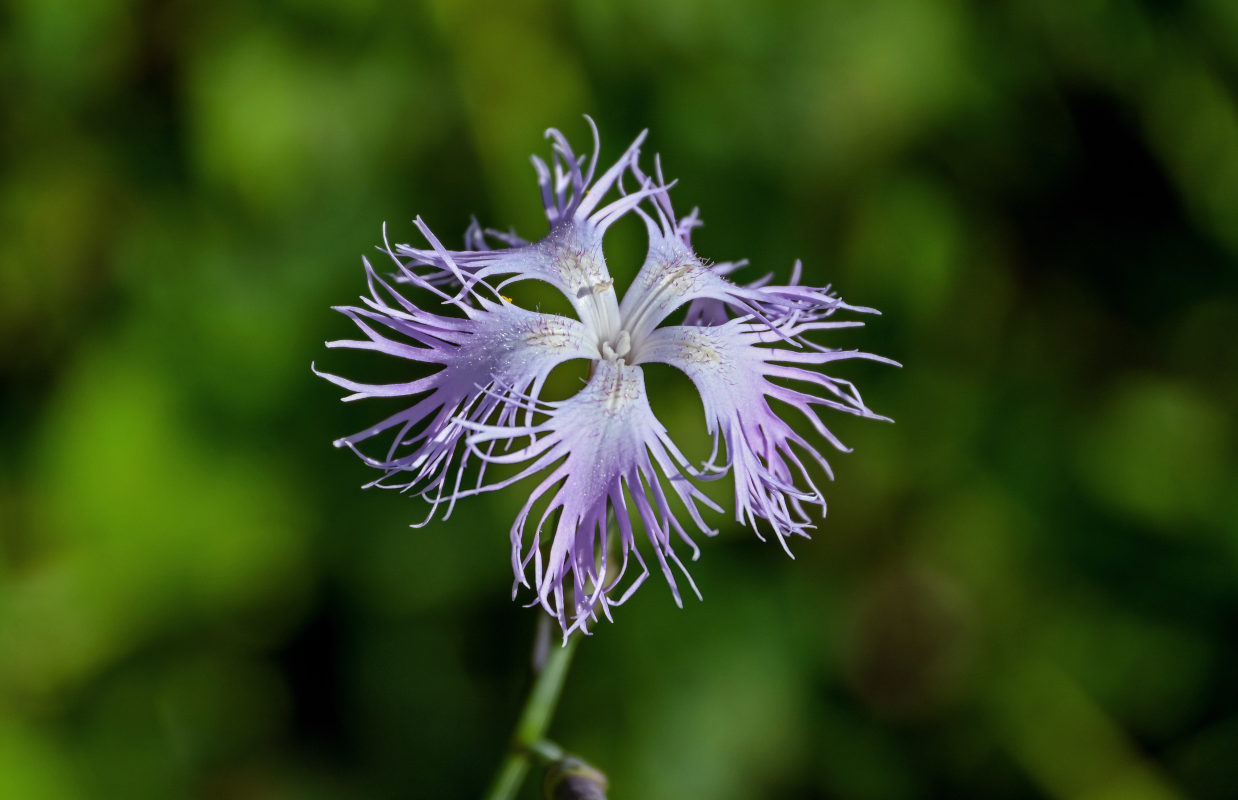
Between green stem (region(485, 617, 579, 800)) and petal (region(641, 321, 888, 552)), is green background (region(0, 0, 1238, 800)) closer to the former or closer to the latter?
green stem (region(485, 617, 579, 800))

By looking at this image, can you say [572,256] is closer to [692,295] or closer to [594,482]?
[692,295]

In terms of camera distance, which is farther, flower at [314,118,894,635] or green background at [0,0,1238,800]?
green background at [0,0,1238,800]

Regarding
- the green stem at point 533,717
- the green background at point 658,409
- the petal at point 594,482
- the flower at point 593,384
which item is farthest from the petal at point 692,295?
the green background at point 658,409

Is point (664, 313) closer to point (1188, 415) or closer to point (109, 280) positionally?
point (109, 280)

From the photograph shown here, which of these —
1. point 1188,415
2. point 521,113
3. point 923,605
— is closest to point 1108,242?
point 1188,415

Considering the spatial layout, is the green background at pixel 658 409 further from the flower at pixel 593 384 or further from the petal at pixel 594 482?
the petal at pixel 594 482

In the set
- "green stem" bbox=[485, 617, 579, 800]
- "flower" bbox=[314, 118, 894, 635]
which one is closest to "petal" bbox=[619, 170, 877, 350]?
"flower" bbox=[314, 118, 894, 635]
